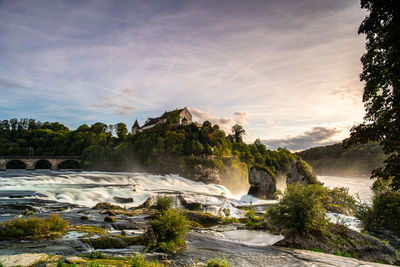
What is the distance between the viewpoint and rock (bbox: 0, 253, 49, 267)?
5.35 metres

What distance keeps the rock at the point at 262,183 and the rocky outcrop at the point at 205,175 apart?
20589 mm

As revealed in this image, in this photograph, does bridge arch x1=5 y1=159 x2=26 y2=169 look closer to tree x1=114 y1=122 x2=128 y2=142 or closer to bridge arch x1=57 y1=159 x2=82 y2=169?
bridge arch x1=57 y1=159 x2=82 y2=169

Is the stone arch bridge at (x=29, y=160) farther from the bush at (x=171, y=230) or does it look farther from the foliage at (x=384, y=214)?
the foliage at (x=384, y=214)

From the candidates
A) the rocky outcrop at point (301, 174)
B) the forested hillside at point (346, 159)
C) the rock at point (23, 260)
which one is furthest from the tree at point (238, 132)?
the rock at point (23, 260)

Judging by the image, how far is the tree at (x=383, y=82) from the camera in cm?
720

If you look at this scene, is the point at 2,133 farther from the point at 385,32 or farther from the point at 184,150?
the point at 385,32

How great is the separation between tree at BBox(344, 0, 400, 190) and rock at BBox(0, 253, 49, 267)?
10677 mm

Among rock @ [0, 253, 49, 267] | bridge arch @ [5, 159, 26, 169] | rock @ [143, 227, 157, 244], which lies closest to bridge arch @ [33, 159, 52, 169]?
bridge arch @ [5, 159, 26, 169]

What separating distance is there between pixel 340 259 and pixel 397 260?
439cm

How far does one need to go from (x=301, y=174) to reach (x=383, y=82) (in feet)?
90.4

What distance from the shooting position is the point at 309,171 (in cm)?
3269

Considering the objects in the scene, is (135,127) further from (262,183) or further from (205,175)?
(262,183)

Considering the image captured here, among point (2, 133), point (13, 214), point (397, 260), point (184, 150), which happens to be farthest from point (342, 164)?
point (2, 133)

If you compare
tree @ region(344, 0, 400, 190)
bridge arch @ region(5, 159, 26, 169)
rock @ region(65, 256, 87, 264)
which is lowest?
bridge arch @ region(5, 159, 26, 169)
